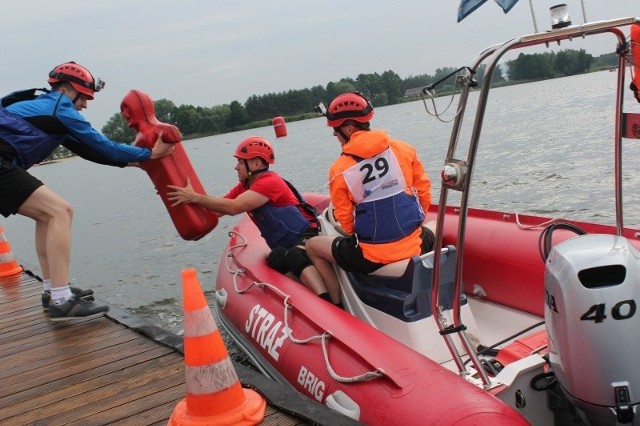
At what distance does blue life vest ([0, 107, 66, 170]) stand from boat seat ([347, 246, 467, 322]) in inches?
87.8

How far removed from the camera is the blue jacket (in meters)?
4.03

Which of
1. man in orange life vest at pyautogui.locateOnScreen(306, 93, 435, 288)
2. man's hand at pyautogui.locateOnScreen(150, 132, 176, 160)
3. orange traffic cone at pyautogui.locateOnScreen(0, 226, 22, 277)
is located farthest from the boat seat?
orange traffic cone at pyautogui.locateOnScreen(0, 226, 22, 277)

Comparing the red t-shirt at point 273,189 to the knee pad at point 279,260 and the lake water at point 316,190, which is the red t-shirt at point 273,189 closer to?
the knee pad at point 279,260

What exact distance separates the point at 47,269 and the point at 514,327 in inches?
125

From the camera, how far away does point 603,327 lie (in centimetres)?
214

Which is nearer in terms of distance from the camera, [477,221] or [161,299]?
[477,221]

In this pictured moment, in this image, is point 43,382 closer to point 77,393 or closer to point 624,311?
point 77,393

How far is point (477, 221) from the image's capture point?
455 centimetres

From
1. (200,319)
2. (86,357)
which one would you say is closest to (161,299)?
(86,357)

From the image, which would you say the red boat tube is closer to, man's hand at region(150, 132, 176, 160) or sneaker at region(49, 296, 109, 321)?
man's hand at region(150, 132, 176, 160)

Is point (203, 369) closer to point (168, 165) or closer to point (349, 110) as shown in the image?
point (349, 110)

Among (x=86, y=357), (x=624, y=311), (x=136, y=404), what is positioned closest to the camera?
(x=624, y=311)

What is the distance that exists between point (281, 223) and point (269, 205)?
161mm

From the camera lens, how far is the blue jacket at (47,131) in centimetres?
403
